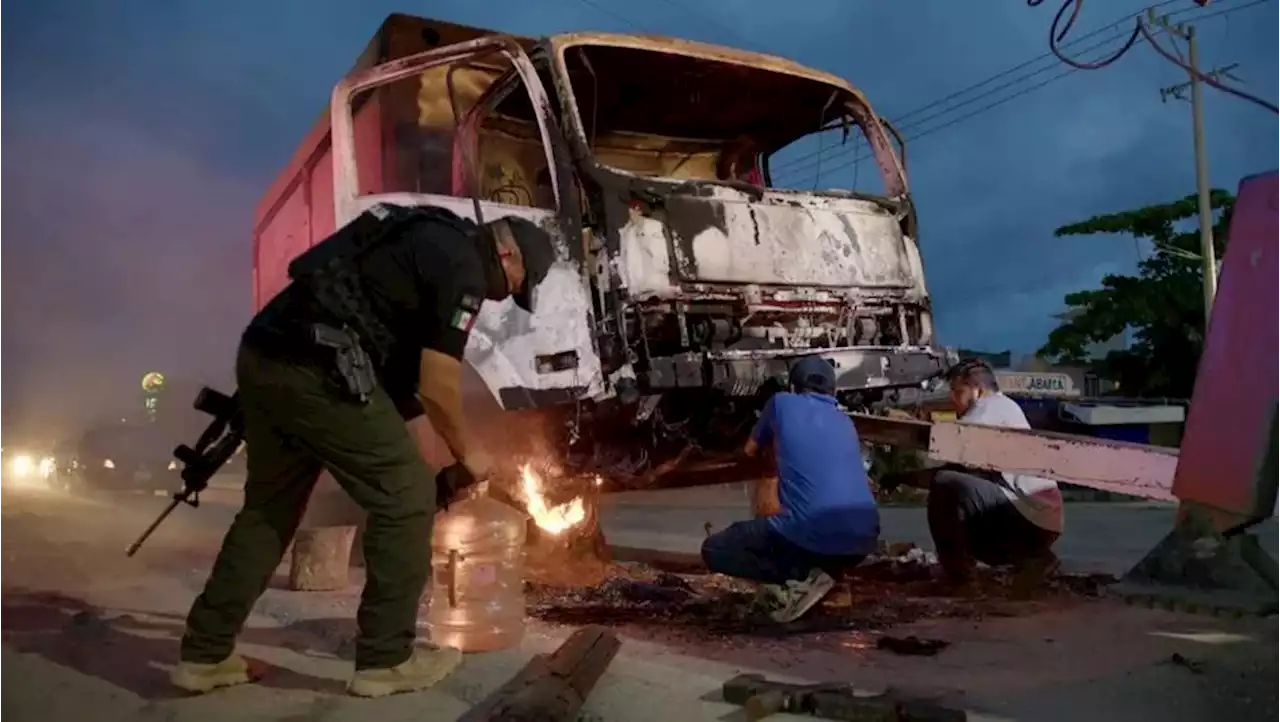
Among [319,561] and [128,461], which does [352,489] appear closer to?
[319,561]

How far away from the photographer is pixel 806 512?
448cm

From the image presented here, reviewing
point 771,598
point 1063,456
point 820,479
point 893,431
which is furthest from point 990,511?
point 771,598

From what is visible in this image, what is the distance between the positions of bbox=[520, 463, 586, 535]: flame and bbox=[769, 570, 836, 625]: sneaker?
5.25 ft

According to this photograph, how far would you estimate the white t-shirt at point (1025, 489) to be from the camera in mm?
5188

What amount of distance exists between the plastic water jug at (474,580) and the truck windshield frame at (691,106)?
1.84 meters

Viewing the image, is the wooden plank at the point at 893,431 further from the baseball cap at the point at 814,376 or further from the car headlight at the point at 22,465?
the car headlight at the point at 22,465

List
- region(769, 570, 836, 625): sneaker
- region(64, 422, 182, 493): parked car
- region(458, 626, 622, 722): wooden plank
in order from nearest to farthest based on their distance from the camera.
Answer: region(458, 626, 622, 722): wooden plank → region(769, 570, 836, 625): sneaker → region(64, 422, 182, 493): parked car

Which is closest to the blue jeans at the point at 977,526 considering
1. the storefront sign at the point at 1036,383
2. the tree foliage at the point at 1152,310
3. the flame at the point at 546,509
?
the flame at the point at 546,509

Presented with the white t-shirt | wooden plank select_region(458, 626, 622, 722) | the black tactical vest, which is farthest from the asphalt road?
the black tactical vest

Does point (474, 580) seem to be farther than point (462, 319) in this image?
Yes

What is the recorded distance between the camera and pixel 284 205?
313 inches

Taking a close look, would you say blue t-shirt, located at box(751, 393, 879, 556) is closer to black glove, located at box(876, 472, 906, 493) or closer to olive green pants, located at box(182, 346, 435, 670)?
black glove, located at box(876, 472, 906, 493)

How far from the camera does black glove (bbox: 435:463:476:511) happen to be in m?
3.47

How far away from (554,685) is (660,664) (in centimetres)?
79
